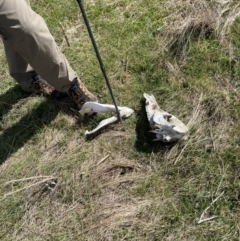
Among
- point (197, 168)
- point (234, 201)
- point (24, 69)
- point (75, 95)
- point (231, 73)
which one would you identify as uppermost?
point (24, 69)

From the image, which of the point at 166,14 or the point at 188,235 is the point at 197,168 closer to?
the point at 188,235

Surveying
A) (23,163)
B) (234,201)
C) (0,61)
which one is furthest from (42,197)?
(0,61)

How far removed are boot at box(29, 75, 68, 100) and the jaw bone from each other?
2.83 ft

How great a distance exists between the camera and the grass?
2.87 metres

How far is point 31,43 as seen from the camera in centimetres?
293

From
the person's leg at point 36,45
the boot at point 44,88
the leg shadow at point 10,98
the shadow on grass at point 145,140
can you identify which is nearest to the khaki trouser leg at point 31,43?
the person's leg at point 36,45

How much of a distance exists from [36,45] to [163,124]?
1174 millimetres

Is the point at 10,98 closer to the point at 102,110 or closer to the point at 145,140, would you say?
the point at 102,110


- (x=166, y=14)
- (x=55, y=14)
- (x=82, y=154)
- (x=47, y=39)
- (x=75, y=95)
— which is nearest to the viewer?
(x=47, y=39)

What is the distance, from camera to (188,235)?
273 centimetres

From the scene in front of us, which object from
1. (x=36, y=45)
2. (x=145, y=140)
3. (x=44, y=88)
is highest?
(x=36, y=45)

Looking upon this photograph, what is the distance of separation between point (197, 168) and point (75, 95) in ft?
4.16

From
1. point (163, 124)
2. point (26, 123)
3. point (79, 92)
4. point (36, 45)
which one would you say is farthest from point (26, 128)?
point (163, 124)

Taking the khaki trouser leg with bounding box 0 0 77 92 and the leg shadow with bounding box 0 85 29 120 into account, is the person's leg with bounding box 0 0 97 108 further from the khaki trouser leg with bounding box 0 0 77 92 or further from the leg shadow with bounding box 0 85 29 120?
the leg shadow with bounding box 0 85 29 120
